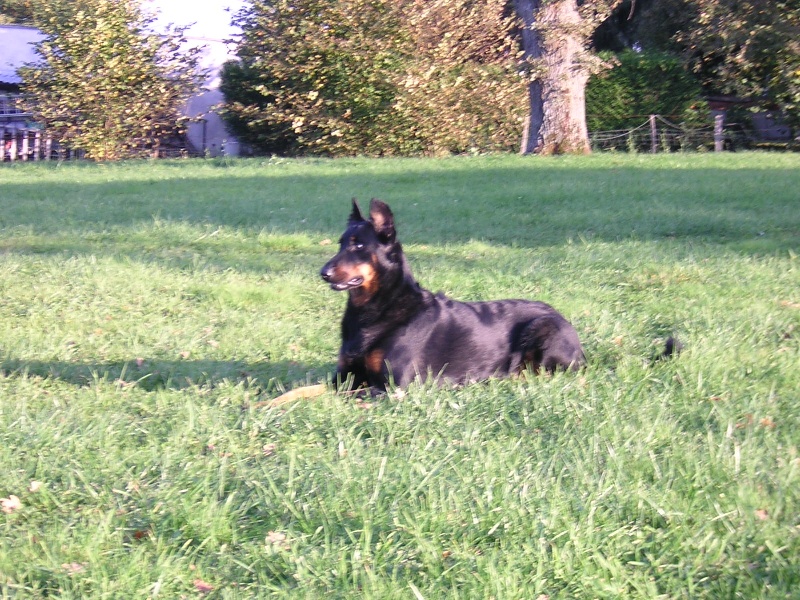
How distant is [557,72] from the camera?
24.7m

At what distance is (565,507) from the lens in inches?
129

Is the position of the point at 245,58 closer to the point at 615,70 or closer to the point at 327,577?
the point at 615,70

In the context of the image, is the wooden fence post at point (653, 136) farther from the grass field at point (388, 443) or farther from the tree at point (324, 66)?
the grass field at point (388, 443)

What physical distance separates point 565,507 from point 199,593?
138cm

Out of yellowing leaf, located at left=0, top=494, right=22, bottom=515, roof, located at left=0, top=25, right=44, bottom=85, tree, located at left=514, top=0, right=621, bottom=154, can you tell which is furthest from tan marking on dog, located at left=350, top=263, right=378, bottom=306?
roof, located at left=0, top=25, right=44, bottom=85

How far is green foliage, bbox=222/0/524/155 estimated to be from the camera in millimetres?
27812

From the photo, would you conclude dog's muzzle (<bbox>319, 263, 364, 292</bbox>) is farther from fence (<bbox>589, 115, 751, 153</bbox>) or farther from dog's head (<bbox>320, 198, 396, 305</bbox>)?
fence (<bbox>589, 115, 751, 153</bbox>)

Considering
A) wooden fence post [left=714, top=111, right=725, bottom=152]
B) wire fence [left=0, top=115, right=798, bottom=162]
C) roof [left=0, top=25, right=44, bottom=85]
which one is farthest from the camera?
roof [left=0, top=25, right=44, bottom=85]

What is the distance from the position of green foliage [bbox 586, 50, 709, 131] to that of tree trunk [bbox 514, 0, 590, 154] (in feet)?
23.2

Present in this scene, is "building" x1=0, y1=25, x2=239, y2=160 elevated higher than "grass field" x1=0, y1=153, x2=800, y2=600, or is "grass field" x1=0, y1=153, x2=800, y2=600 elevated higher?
"building" x1=0, y1=25, x2=239, y2=160

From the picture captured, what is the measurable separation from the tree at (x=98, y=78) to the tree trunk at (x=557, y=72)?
14085 mm

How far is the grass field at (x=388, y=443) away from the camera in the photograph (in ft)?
9.81

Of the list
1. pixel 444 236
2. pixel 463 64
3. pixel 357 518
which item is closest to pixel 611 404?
pixel 357 518

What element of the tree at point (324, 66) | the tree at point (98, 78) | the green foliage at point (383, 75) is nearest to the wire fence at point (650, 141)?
the tree at point (98, 78)
